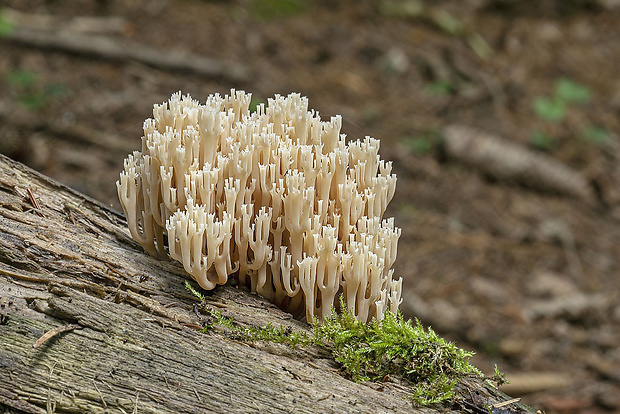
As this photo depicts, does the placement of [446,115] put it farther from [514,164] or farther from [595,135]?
→ [595,135]

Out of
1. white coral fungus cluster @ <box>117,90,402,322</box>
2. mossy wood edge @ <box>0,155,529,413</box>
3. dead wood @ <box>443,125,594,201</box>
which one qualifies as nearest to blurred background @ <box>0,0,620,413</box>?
dead wood @ <box>443,125,594,201</box>

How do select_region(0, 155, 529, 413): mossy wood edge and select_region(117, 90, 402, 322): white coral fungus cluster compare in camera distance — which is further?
select_region(117, 90, 402, 322): white coral fungus cluster

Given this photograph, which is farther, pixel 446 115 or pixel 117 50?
pixel 446 115

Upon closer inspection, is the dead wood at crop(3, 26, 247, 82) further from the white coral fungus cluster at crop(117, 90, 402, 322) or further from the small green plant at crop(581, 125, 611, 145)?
the white coral fungus cluster at crop(117, 90, 402, 322)

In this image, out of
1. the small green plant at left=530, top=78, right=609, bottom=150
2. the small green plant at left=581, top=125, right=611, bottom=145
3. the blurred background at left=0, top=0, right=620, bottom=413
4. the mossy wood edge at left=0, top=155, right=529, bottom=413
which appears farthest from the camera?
the small green plant at left=581, top=125, right=611, bottom=145

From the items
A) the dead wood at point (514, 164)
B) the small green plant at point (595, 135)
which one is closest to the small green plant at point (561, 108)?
the small green plant at point (595, 135)

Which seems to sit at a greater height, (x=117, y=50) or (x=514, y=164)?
(x=514, y=164)

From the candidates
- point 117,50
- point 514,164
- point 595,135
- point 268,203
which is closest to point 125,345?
point 268,203

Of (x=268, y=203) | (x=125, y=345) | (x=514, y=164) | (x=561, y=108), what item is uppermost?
(x=561, y=108)
